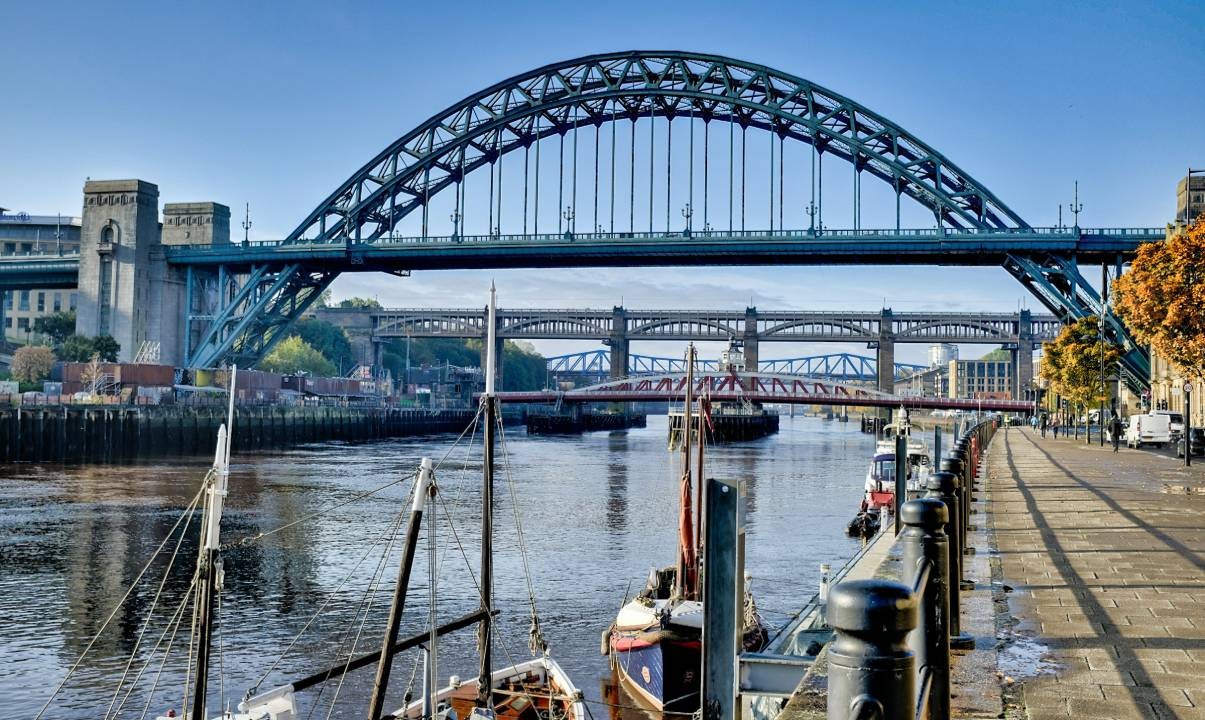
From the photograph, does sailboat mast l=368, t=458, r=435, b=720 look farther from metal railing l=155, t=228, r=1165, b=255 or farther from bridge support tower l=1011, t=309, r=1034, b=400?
bridge support tower l=1011, t=309, r=1034, b=400

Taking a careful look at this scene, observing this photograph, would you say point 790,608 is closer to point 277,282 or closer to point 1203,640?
point 1203,640

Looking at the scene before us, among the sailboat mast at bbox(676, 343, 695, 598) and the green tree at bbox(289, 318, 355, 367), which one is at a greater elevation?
the green tree at bbox(289, 318, 355, 367)

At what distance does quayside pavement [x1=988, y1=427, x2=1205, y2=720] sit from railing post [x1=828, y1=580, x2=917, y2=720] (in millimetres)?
4087

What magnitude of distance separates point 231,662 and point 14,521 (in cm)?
2144

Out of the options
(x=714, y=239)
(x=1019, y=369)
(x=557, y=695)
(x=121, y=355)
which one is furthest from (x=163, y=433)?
(x=1019, y=369)

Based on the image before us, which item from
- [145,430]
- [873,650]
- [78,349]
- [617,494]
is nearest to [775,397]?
[145,430]

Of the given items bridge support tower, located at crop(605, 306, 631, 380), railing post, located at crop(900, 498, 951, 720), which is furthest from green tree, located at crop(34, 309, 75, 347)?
railing post, located at crop(900, 498, 951, 720)

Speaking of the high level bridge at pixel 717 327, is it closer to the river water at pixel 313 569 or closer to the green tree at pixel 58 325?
the green tree at pixel 58 325

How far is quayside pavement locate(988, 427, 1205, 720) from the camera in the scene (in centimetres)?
689

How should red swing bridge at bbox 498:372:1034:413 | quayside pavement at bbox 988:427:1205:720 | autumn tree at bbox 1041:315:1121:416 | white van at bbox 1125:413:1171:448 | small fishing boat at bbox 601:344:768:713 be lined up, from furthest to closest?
red swing bridge at bbox 498:372:1034:413
autumn tree at bbox 1041:315:1121:416
white van at bbox 1125:413:1171:448
small fishing boat at bbox 601:344:768:713
quayside pavement at bbox 988:427:1205:720

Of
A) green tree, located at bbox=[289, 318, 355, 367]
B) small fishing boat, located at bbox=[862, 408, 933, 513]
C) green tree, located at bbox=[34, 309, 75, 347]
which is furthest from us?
green tree, located at bbox=[289, 318, 355, 367]

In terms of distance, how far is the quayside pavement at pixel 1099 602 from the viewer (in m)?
6.89

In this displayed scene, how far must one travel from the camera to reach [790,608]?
24.8 m

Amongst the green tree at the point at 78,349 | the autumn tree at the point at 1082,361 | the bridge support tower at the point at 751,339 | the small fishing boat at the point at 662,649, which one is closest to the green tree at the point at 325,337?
the bridge support tower at the point at 751,339
